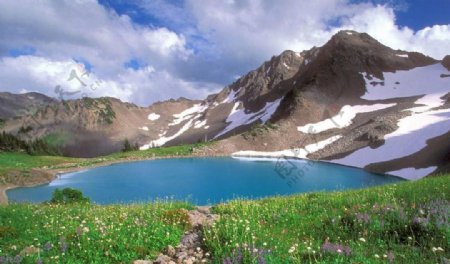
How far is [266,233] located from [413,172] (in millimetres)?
100645

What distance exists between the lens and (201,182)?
83.9 meters

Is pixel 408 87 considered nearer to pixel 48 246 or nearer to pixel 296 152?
pixel 296 152

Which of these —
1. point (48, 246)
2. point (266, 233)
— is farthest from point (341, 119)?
point (48, 246)

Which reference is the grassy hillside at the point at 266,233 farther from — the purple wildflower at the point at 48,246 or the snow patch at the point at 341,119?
the snow patch at the point at 341,119

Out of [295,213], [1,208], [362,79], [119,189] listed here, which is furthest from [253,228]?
[362,79]

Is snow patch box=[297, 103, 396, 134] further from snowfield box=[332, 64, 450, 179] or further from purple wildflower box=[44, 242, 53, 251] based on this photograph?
purple wildflower box=[44, 242, 53, 251]

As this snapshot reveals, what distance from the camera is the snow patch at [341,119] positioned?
16350cm

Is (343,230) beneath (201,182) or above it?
above

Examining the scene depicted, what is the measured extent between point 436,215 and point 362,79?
197820 millimetres

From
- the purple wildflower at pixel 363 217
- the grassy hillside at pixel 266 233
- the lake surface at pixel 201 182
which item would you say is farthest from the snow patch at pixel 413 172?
the purple wildflower at pixel 363 217

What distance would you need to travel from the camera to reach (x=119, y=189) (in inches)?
3073

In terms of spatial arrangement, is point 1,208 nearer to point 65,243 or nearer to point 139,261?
point 65,243

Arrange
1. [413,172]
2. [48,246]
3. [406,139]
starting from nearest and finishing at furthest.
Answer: [48,246] → [413,172] → [406,139]

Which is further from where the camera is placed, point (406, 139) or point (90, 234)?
point (406, 139)
